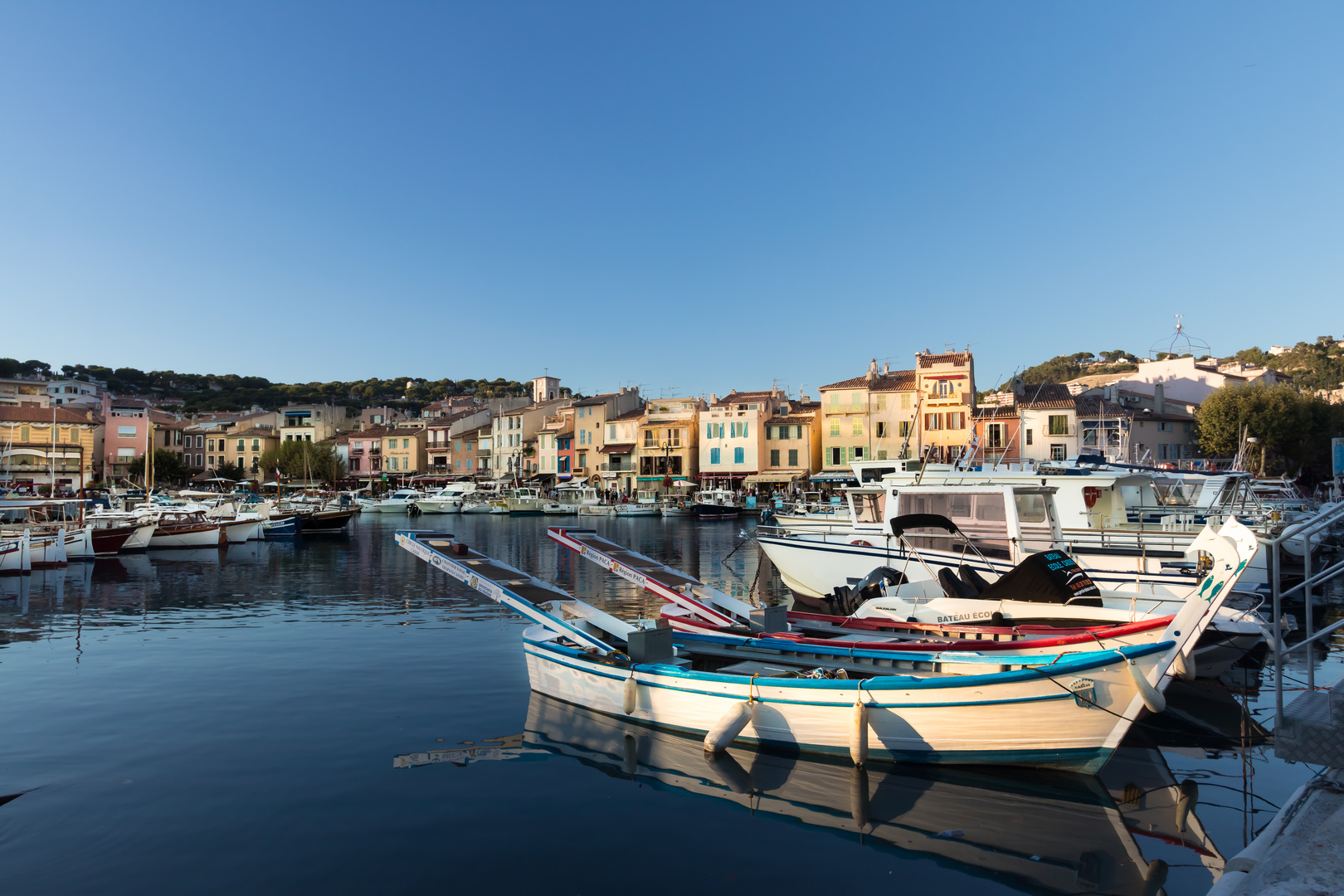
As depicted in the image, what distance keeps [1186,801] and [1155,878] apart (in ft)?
6.76

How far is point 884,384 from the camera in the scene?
64562mm

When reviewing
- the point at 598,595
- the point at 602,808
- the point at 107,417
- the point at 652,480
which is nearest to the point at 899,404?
the point at 652,480

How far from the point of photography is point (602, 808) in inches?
321

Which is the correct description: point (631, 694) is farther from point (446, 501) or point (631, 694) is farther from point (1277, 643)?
point (446, 501)

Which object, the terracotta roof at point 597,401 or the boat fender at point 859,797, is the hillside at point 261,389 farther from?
the boat fender at point 859,797

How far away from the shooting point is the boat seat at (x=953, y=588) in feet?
47.4

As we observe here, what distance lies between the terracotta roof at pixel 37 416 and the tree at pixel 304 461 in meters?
18.9

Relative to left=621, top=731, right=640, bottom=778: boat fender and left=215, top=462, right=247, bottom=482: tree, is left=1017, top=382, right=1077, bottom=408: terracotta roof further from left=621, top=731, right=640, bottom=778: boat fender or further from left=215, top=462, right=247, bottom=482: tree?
left=215, top=462, right=247, bottom=482: tree

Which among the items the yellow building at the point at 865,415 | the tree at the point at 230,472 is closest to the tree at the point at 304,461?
the tree at the point at 230,472

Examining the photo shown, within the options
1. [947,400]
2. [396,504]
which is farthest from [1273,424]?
[396,504]

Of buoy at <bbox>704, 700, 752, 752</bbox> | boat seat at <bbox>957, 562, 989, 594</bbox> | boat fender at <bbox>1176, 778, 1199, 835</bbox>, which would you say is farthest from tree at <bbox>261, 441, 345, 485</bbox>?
boat fender at <bbox>1176, 778, 1199, 835</bbox>

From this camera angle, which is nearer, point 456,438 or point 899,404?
point 899,404

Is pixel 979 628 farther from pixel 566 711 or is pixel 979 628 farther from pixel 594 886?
pixel 594 886

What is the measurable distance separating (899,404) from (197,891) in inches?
2427
